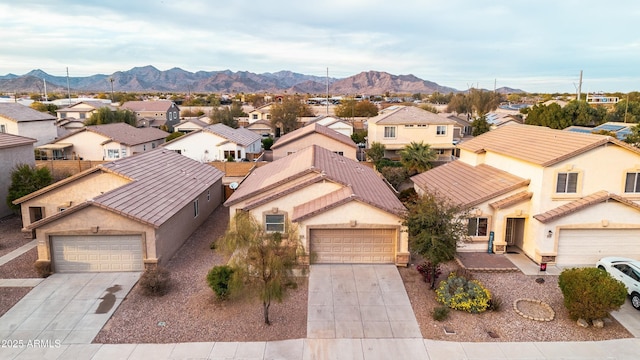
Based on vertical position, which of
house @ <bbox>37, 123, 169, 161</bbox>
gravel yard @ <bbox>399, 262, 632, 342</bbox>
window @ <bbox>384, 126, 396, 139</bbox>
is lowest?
gravel yard @ <bbox>399, 262, 632, 342</bbox>

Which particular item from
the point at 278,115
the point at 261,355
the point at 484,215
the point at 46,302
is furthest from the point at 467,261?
the point at 278,115

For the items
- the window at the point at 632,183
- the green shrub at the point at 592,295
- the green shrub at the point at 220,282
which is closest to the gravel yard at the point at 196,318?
the green shrub at the point at 220,282

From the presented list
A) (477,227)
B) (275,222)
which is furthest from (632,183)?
(275,222)

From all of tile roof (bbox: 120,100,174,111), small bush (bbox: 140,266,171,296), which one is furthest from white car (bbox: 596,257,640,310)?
tile roof (bbox: 120,100,174,111)

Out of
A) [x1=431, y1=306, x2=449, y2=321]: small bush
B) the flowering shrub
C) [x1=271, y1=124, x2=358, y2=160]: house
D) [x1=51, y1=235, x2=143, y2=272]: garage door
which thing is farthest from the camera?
[x1=271, y1=124, x2=358, y2=160]: house

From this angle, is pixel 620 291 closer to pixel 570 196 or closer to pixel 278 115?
pixel 570 196

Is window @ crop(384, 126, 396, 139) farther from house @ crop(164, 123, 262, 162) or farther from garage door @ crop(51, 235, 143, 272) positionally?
garage door @ crop(51, 235, 143, 272)

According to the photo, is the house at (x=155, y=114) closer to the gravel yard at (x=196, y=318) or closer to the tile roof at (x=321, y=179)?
the tile roof at (x=321, y=179)
